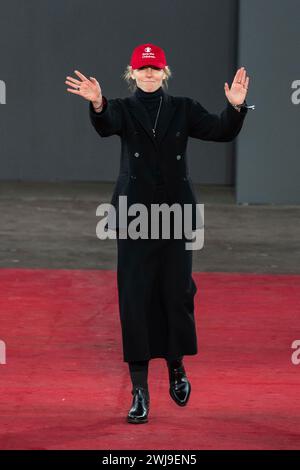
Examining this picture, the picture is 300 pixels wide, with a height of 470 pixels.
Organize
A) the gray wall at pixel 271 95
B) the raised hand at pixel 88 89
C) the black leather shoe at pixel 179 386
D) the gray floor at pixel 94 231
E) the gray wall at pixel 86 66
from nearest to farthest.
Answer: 1. the raised hand at pixel 88 89
2. the black leather shoe at pixel 179 386
3. the gray floor at pixel 94 231
4. the gray wall at pixel 271 95
5. the gray wall at pixel 86 66

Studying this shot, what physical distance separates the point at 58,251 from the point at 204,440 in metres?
5.70

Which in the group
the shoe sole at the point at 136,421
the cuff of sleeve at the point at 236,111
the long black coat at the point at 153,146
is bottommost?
the shoe sole at the point at 136,421

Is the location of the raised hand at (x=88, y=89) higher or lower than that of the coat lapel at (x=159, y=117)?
higher

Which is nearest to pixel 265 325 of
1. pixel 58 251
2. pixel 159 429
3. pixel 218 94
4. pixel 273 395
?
pixel 273 395

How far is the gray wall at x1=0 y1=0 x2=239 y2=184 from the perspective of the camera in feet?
50.7

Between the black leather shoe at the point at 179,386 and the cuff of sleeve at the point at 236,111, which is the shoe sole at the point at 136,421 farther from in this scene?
the cuff of sleeve at the point at 236,111

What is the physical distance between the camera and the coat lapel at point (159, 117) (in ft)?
20.2

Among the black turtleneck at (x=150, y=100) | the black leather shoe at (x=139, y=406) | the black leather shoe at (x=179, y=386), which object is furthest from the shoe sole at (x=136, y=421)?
the black turtleneck at (x=150, y=100)

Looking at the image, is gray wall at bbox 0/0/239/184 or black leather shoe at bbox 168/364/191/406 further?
gray wall at bbox 0/0/239/184

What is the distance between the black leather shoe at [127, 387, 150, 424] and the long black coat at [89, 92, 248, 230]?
2.83 feet

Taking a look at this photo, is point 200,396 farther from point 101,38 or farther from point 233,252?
point 101,38

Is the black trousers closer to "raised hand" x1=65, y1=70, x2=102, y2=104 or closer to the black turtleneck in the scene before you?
the black turtleneck

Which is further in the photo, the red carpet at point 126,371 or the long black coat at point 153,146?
the long black coat at point 153,146

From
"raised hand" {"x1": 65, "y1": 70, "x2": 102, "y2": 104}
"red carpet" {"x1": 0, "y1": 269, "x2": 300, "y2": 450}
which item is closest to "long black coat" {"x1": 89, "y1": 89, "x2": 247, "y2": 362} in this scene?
"raised hand" {"x1": 65, "y1": 70, "x2": 102, "y2": 104}
